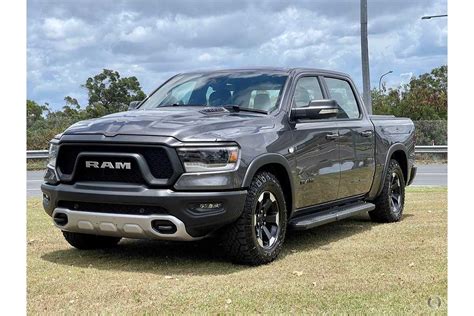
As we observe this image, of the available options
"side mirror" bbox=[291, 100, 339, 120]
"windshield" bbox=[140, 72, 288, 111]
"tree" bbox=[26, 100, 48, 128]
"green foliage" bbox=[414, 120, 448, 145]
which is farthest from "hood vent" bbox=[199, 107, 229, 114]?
"green foliage" bbox=[414, 120, 448, 145]

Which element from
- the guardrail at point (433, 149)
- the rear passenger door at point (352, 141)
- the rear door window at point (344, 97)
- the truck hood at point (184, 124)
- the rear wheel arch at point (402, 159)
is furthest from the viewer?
the guardrail at point (433, 149)

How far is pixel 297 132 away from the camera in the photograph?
672 centimetres

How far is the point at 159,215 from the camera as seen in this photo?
566cm

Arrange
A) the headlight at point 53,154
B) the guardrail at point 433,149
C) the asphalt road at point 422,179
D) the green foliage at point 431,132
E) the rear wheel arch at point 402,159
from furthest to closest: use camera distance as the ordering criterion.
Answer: the green foliage at point 431,132, the guardrail at point 433,149, the asphalt road at point 422,179, the rear wheel arch at point 402,159, the headlight at point 53,154

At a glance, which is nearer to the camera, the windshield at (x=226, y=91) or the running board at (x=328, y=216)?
the running board at (x=328, y=216)

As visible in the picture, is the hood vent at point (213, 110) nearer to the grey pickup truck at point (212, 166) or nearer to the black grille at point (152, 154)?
the grey pickup truck at point (212, 166)

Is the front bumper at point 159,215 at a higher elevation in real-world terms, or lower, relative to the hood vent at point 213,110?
lower

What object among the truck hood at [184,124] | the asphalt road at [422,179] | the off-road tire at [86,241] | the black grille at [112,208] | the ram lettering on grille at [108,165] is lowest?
the asphalt road at [422,179]

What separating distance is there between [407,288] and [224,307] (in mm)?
1544

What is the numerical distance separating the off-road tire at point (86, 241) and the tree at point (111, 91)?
79.5 ft

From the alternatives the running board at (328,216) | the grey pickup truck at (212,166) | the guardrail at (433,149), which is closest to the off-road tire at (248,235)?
the grey pickup truck at (212,166)

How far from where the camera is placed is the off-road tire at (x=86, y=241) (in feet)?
22.3

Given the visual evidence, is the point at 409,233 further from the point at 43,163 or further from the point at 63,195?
the point at 43,163
